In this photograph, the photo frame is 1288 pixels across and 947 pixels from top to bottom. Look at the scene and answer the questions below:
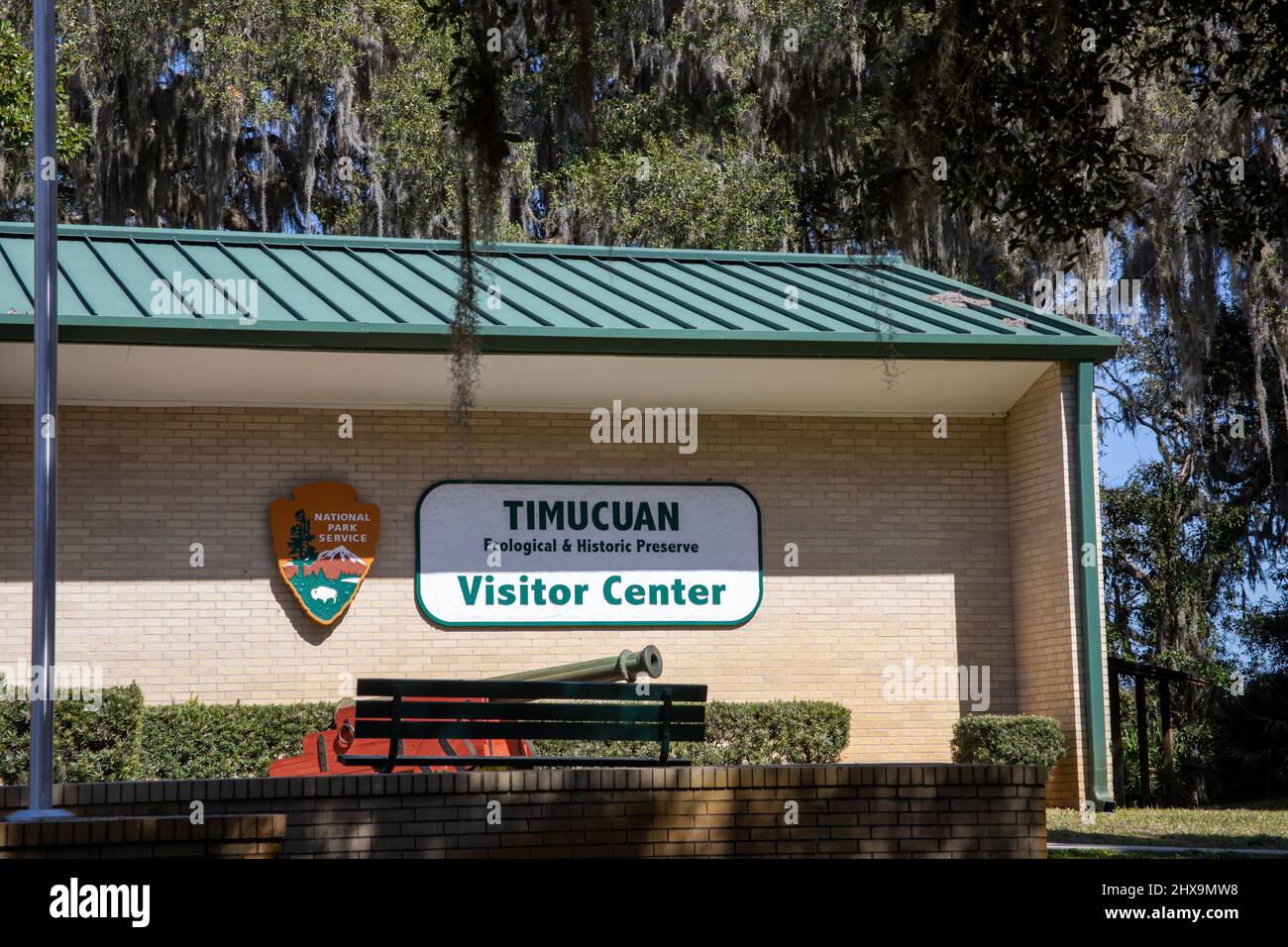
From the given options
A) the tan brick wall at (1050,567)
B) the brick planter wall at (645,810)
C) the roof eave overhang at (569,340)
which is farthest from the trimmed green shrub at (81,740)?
the tan brick wall at (1050,567)

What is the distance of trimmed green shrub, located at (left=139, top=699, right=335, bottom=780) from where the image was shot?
Result: 45.4 feet

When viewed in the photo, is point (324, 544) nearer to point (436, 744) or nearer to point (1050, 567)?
point (436, 744)

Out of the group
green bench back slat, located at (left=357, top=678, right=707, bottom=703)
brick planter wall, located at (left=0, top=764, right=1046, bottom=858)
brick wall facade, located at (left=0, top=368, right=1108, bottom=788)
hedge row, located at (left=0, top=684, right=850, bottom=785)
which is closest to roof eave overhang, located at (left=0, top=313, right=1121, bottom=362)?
brick wall facade, located at (left=0, top=368, right=1108, bottom=788)

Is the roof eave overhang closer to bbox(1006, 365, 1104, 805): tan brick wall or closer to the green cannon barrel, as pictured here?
bbox(1006, 365, 1104, 805): tan brick wall

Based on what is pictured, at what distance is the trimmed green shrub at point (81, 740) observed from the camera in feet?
43.8

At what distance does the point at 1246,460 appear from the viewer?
2978cm

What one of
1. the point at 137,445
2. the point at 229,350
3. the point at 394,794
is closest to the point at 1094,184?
the point at 394,794

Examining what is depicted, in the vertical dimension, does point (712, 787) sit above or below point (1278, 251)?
below

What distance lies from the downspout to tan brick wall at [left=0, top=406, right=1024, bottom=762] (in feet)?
0.97

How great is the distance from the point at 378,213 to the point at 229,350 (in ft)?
41.2

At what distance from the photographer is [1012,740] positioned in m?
14.4

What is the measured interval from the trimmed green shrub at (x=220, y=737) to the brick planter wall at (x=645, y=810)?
6.16m

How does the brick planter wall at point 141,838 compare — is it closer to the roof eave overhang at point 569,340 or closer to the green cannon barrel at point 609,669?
the green cannon barrel at point 609,669
